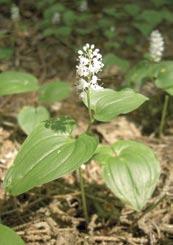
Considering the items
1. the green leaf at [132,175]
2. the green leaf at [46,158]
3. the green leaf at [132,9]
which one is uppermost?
the green leaf at [132,9]

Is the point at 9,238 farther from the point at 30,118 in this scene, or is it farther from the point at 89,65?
the point at 30,118

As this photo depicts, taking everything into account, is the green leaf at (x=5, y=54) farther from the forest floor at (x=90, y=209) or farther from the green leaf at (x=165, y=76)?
the green leaf at (x=165, y=76)

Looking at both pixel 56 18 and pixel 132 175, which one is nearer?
pixel 132 175

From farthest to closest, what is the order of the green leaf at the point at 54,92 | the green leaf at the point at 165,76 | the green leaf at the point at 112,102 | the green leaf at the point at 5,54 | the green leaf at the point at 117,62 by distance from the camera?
the green leaf at the point at 5,54, the green leaf at the point at 117,62, the green leaf at the point at 54,92, the green leaf at the point at 165,76, the green leaf at the point at 112,102

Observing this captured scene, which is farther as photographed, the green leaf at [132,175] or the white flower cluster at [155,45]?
the white flower cluster at [155,45]

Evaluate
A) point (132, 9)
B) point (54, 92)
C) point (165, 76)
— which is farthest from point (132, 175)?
point (132, 9)

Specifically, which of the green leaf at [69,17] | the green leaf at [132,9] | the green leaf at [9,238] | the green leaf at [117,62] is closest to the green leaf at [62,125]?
the green leaf at [9,238]

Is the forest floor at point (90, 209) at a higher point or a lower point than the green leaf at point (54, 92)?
lower

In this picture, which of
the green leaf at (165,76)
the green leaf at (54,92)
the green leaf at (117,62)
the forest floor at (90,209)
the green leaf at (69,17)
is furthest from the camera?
the green leaf at (69,17)
